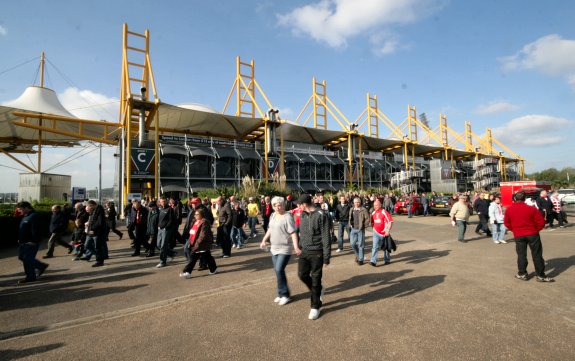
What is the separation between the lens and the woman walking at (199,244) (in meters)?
5.76

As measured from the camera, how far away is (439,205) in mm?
17875

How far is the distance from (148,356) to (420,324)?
305cm

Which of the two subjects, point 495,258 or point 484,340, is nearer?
point 484,340

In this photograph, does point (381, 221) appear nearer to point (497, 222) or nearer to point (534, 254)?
point (534, 254)

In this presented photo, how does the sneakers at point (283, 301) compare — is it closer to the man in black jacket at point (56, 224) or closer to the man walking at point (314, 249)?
the man walking at point (314, 249)

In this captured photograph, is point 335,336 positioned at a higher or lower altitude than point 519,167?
lower

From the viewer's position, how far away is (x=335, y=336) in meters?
3.23

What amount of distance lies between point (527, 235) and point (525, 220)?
27 cm

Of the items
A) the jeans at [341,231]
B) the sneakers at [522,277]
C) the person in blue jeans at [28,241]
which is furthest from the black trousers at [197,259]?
the sneakers at [522,277]

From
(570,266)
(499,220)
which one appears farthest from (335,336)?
(499,220)

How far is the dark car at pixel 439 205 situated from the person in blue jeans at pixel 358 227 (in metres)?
13.1

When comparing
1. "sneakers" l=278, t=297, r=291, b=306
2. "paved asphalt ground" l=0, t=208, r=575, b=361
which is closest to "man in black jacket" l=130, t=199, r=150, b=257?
"paved asphalt ground" l=0, t=208, r=575, b=361

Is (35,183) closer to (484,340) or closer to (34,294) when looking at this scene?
(34,294)

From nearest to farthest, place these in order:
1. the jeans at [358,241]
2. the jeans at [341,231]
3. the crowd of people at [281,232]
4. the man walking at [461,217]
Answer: the crowd of people at [281,232], the jeans at [358,241], the jeans at [341,231], the man walking at [461,217]
